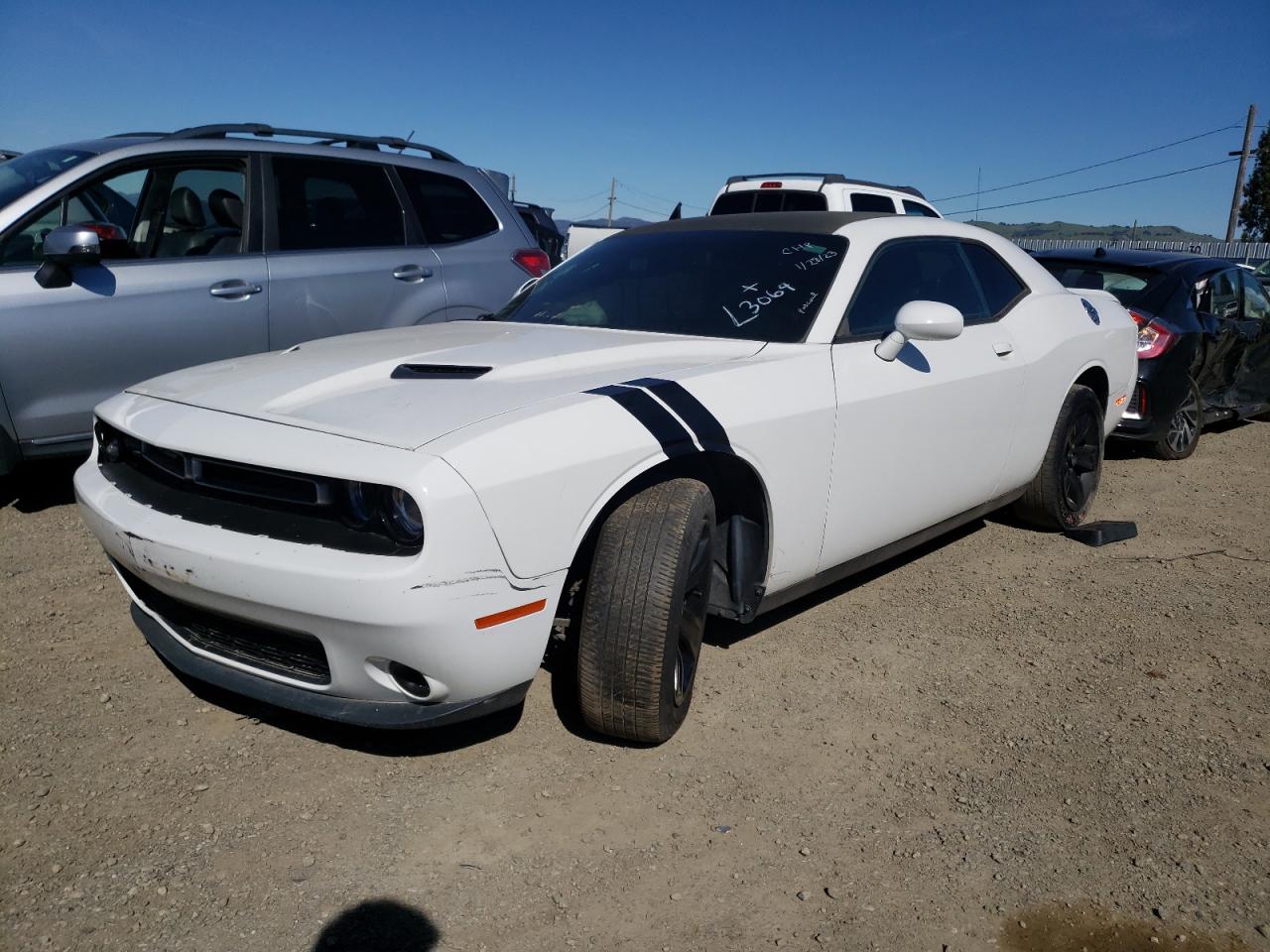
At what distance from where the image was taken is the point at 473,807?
2.70 metres

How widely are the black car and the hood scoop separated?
475cm

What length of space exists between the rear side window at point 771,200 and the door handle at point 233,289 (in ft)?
18.5

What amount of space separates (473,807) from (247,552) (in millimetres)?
877

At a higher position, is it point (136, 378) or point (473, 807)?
point (136, 378)

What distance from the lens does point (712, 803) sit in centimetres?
274

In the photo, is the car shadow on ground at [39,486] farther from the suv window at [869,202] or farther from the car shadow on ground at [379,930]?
the suv window at [869,202]

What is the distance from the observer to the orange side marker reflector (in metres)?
2.41

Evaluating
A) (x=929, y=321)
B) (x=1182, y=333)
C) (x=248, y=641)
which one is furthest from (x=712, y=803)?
(x=1182, y=333)

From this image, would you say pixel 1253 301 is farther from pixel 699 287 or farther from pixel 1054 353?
pixel 699 287

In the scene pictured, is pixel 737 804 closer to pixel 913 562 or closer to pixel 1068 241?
pixel 913 562

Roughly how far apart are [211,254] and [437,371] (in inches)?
108

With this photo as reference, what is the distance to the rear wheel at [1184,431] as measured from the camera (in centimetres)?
707

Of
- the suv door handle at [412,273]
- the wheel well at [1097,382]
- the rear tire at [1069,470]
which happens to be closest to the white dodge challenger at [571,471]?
the rear tire at [1069,470]

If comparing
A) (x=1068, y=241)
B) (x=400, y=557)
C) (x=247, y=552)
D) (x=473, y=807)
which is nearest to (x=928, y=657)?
(x=473, y=807)
